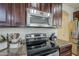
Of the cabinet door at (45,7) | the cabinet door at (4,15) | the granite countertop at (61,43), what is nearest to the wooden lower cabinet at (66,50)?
the granite countertop at (61,43)

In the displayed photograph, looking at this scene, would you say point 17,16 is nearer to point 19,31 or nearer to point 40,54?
point 19,31

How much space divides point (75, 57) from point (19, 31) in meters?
0.63

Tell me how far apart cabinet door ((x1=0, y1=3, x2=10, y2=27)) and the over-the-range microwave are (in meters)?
0.19

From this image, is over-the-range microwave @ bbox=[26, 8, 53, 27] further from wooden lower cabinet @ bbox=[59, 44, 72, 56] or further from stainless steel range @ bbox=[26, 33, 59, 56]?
wooden lower cabinet @ bbox=[59, 44, 72, 56]

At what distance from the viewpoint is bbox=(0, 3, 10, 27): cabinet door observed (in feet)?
3.78

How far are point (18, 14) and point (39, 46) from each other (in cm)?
40

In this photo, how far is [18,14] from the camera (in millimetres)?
1176

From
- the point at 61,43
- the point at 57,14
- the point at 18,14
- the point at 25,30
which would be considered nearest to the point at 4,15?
the point at 18,14

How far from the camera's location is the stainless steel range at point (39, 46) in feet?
3.98

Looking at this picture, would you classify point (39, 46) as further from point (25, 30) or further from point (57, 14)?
point (57, 14)

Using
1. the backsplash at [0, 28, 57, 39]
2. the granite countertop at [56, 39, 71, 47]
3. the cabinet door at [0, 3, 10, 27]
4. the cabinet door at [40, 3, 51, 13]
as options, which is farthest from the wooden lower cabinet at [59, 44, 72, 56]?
the cabinet door at [0, 3, 10, 27]

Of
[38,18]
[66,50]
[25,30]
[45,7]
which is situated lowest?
[66,50]

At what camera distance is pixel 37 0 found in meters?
1.21

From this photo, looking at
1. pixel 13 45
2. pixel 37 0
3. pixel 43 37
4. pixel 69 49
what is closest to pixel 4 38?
pixel 13 45
